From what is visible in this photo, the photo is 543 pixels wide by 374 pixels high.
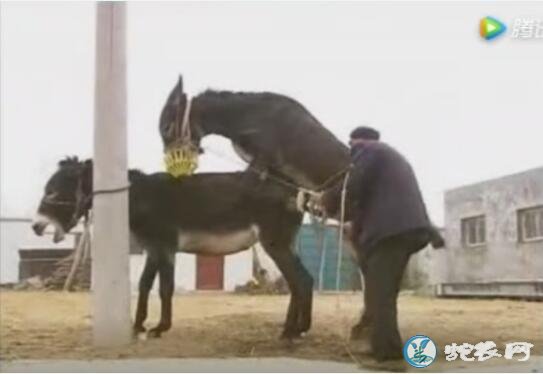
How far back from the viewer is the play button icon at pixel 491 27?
6.84m

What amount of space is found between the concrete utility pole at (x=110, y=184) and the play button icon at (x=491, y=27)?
2.73m

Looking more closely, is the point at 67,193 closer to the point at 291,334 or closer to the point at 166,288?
the point at 166,288

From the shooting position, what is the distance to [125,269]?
6.62 m

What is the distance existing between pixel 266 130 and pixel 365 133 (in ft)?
2.47

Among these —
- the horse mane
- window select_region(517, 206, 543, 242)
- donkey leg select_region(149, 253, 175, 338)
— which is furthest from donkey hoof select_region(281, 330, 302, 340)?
window select_region(517, 206, 543, 242)

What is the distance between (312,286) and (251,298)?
470 mm

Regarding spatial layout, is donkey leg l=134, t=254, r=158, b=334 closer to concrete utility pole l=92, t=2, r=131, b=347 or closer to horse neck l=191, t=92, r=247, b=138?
concrete utility pole l=92, t=2, r=131, b=347

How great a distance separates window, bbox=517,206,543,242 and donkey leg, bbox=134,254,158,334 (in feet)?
9.51

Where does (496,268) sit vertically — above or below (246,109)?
below

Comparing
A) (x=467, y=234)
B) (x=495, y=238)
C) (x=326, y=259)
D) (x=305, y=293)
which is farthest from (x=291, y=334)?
(x=495, y=238)

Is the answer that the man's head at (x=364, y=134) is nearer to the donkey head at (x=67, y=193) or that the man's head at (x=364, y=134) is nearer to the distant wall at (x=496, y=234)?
the distant wall at (x=496, y=234)

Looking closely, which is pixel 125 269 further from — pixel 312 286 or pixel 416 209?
pixel 416 209

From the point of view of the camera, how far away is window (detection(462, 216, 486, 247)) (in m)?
7.16

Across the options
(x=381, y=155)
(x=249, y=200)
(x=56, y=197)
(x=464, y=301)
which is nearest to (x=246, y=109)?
(x=249, y=200)
